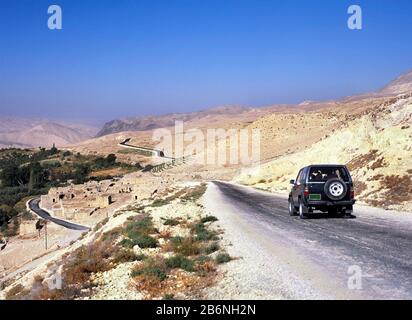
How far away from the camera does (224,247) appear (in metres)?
12.9

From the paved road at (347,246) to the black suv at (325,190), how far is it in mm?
538

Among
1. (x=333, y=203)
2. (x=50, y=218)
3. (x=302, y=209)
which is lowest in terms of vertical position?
(x=50, y=218)

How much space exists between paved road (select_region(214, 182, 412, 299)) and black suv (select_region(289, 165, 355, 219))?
1.76 ft

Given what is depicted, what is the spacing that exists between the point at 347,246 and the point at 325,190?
5.71 m

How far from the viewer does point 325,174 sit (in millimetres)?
18984

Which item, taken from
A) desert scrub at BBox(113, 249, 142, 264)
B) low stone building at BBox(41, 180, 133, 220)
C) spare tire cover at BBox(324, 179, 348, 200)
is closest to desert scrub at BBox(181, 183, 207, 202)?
spare tire cover at BBox(324, 179, 348, 200)

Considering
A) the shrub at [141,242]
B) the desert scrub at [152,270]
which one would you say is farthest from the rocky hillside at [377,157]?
the desert scrub at [152,270]

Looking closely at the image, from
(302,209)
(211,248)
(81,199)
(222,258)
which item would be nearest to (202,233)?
(211,248)

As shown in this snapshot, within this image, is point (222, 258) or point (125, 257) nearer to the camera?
point (222, 258)

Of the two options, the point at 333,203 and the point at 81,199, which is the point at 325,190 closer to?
the point at 333,203

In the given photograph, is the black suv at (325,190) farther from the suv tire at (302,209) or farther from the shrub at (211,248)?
the shrub at (211,248)

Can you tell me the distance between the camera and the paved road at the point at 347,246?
844cm

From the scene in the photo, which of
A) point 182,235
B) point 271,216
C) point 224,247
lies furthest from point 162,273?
point 271,216
